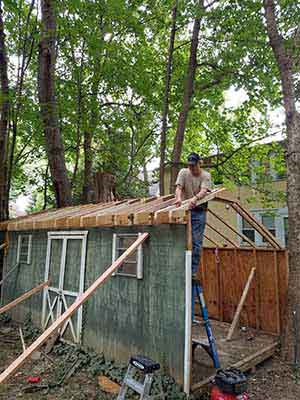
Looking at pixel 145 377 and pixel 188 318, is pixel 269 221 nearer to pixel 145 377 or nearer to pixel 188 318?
pixel 188 318

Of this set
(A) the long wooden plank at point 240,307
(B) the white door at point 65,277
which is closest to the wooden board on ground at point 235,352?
(A) the long wooden plank at point 240,307

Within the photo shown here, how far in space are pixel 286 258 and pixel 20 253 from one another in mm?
6378

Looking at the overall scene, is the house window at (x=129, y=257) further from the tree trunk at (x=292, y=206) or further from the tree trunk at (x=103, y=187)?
the tree trunk at (x=103, y=187)

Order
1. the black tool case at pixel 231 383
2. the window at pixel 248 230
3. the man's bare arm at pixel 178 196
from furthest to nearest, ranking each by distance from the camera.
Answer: the window at pixel 248 230 → the man's bare arm at pixel 178 196 → the black tool case at pixel 231 383

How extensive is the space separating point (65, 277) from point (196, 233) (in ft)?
10.6

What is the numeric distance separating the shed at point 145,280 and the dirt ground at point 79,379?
0.21 m

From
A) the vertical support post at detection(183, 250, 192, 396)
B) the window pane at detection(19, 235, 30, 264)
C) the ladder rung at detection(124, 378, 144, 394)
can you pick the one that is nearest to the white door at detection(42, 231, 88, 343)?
the window pane at detection(19, 235, 30, 264)

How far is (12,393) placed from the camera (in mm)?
4398

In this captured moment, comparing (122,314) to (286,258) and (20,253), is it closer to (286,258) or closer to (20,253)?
(286,258)

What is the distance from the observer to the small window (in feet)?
26.0

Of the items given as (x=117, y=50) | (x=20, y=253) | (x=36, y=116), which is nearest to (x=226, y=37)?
(x=117, y=50)

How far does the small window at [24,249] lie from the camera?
7.92 meters

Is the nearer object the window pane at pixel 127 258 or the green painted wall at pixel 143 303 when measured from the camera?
the green painted wall at pixel 143 303

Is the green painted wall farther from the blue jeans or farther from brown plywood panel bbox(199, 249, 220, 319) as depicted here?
brown plywood panel bbox(199, 249, 220, 319)
